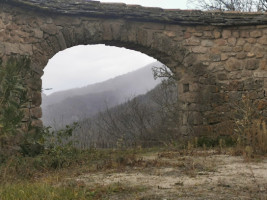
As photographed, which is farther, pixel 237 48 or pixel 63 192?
pixel 237 48

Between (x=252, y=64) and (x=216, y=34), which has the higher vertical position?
(x=216, y=34)

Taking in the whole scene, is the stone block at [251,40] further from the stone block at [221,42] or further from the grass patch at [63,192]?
the grass patch at [63,192]

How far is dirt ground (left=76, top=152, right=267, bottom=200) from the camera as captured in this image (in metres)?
2.75

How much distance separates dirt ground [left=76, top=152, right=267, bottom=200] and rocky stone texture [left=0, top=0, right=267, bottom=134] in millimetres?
2859

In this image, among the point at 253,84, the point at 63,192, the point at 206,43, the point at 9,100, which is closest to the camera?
the point at 63,192

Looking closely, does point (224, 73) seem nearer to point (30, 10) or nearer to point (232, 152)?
point (232, 152)

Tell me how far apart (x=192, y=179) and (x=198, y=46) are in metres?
4.74

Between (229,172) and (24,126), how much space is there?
3769mm

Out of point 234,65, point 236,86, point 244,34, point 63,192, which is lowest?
point 63,192

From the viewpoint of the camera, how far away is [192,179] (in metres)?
3.36

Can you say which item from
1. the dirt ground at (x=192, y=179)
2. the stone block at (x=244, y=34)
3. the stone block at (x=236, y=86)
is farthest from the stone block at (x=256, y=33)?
the dirt ground at (x=192, y=179)

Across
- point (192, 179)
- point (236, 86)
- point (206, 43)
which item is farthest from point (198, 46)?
point (192, 179)

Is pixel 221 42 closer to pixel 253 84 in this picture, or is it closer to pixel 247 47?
pixel 247 47

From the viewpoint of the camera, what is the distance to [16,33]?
621 cm
